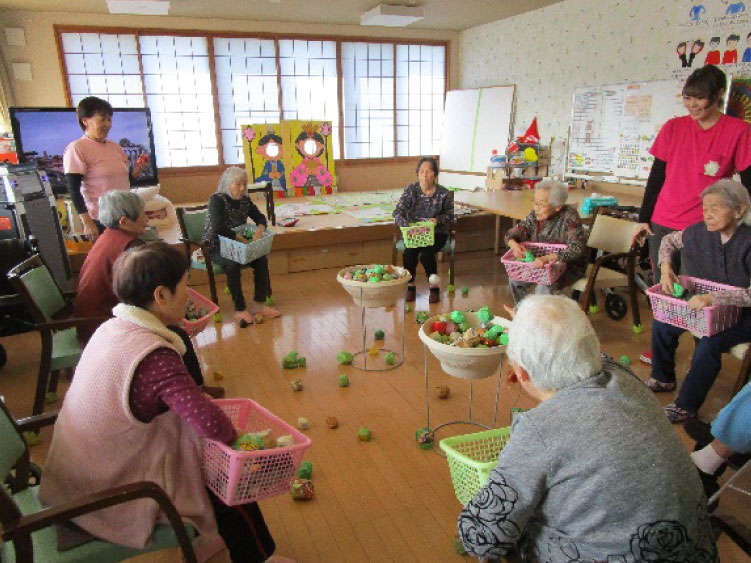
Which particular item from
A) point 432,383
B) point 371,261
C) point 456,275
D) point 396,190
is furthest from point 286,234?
point 396,190

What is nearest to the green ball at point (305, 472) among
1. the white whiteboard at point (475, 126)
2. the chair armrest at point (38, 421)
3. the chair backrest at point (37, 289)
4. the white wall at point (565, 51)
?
the chair armrest at point (38, 421)

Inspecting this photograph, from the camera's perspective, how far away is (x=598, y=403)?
986 mm

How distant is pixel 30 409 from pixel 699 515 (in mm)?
2831

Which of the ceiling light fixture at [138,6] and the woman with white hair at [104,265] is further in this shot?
the ceiling light fixture at [138,6]

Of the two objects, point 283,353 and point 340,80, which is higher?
point 340,80

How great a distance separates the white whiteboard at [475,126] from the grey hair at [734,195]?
4637mm

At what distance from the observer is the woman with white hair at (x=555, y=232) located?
307 centimetres

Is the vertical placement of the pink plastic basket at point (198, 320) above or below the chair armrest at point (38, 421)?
below

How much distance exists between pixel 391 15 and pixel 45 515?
5.81m

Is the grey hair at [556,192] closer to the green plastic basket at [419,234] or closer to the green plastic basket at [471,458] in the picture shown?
the green plastic basket at [419,234]

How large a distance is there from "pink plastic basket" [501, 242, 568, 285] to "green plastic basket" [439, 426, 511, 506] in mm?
1733

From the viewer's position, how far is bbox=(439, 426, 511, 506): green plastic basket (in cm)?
124

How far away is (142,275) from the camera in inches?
52.5

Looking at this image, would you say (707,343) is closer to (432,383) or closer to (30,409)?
(432,383)
